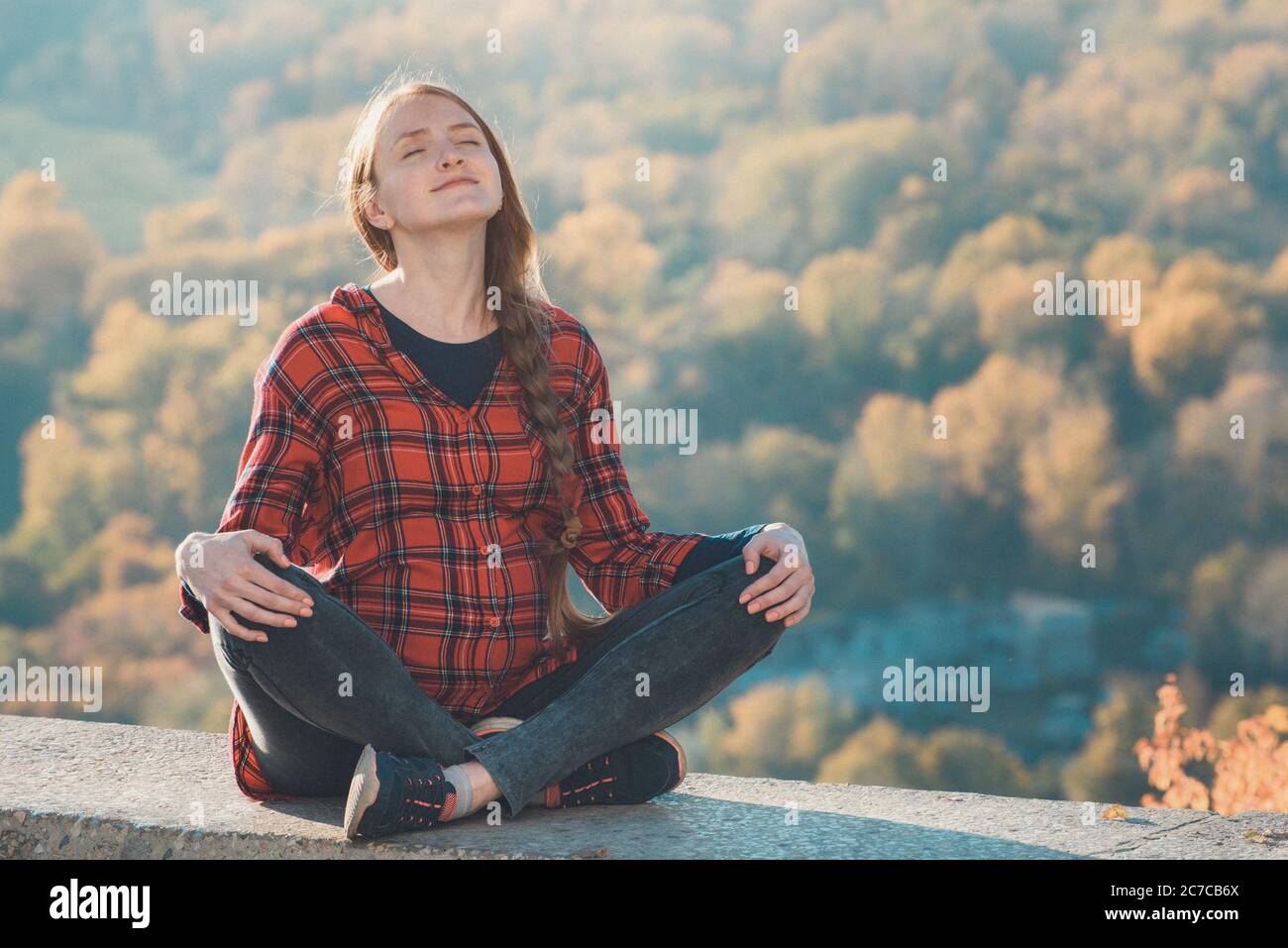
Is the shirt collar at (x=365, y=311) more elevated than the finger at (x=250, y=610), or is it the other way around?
the shirt collar at (x=365, y=311)

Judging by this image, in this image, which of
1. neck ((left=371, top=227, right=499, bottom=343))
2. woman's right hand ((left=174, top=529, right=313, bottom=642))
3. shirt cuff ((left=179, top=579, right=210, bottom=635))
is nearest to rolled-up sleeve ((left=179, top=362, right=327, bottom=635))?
shirt cuff ((left=179, top=579, right=210, bottom=635))

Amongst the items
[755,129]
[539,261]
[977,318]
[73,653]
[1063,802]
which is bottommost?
[73,653]

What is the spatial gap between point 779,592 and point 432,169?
2.84ft

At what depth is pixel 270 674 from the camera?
1938mm

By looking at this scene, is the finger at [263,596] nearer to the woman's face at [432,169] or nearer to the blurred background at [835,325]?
the woman's face at [432,169]

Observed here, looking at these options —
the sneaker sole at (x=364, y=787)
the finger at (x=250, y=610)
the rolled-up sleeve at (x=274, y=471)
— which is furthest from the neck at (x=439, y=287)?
the sneaker sole at (x=364, y=787)

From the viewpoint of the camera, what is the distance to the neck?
2312mm

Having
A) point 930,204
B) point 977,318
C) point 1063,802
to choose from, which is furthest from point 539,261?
point 930,204

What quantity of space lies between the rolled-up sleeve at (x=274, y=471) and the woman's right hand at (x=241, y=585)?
0.46ft

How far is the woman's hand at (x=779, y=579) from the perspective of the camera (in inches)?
83.7

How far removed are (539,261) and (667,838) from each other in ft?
3.35

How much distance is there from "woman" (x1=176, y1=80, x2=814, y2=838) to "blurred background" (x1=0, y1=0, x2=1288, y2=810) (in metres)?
11.9

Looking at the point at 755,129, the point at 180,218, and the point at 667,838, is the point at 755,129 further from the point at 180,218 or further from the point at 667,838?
the point at 667,838

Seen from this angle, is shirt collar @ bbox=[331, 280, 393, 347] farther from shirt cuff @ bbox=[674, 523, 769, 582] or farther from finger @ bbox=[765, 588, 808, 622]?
finger @ bbox=[765, 588, 808, 622]
